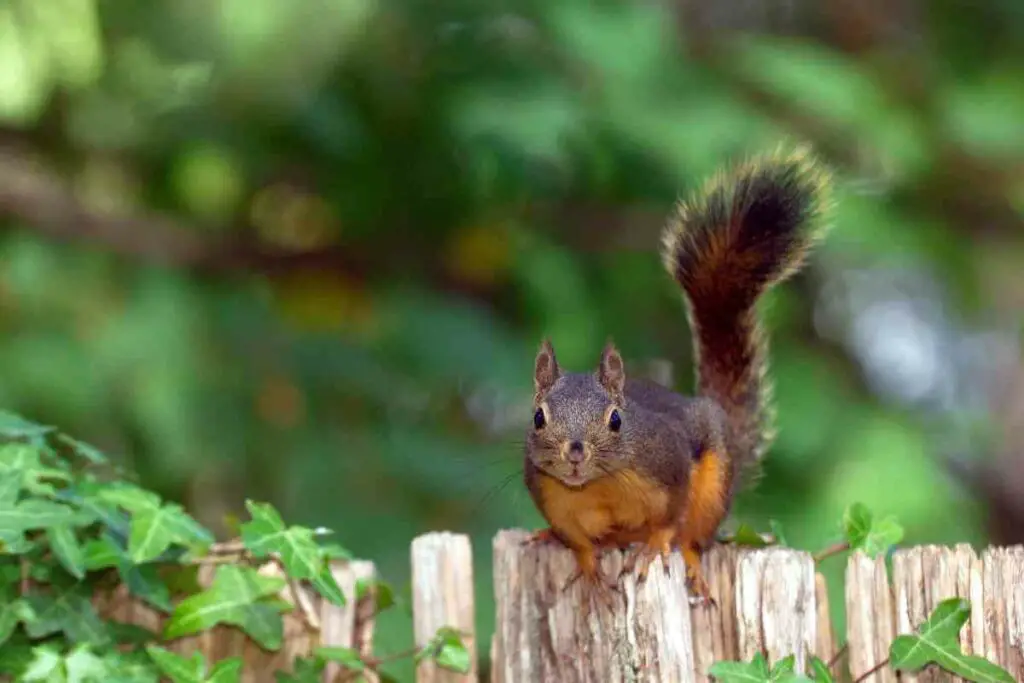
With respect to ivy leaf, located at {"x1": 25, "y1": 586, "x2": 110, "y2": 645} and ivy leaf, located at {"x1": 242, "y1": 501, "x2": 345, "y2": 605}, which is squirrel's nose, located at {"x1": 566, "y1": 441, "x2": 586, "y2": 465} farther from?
ivy leaf, located at {"x1": 25, "y1": 586, "x2": 110, "y2": 645}

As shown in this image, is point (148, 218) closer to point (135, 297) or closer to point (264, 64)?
point (135, 297)

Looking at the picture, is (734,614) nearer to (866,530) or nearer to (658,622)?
(658,622)

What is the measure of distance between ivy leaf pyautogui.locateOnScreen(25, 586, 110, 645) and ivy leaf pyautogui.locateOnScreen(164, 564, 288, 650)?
0.09 metres

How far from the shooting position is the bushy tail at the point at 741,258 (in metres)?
1.80

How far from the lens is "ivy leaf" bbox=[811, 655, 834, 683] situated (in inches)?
53.7

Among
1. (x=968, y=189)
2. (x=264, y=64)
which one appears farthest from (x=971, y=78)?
(x=264, y=64)

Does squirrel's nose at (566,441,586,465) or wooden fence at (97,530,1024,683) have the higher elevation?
squirrel's nose at (566,441,586,465)

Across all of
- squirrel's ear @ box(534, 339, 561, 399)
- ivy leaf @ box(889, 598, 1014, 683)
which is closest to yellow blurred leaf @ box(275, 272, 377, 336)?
squirrel's ear @ box(534, 339, 561, 399)

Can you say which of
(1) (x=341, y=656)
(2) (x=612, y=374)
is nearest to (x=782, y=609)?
(2) (x=612, y=374)

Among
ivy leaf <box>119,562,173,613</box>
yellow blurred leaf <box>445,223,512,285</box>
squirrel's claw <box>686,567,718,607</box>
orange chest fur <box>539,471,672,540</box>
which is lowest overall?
squirrel's claw <box>686,567,718,607</box>

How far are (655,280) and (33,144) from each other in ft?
4.69

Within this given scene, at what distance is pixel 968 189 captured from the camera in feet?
10.8

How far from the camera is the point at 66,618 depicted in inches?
63.1

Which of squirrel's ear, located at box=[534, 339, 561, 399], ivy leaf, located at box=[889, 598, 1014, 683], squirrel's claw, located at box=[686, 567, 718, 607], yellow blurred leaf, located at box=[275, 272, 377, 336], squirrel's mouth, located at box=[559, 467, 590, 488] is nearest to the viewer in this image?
ivy leaf, located at box=[889, 598, 1014, 683]
